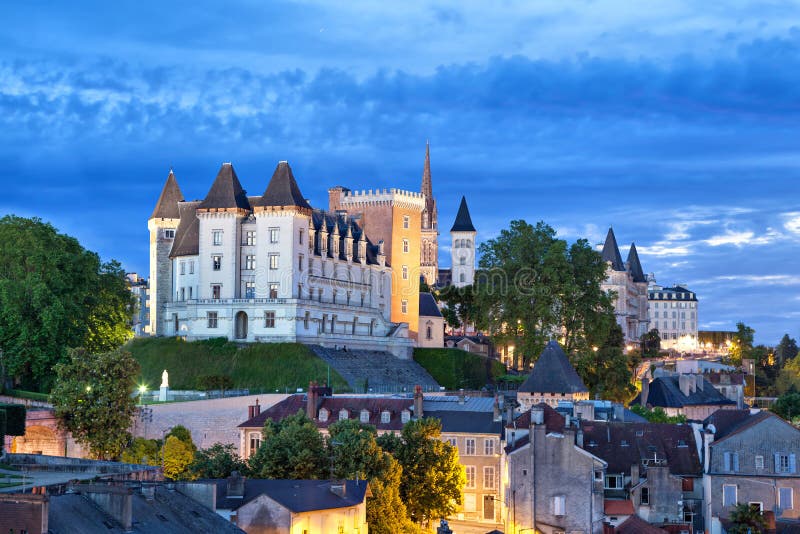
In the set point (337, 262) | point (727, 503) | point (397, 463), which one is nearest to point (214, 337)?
point (337, 262)

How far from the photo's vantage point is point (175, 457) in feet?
211

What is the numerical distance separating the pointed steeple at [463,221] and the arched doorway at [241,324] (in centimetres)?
8640

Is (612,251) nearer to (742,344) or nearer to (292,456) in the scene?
(742,344)

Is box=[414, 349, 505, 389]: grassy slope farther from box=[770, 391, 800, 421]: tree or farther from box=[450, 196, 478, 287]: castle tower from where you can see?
box=[450, 196, 478, 287]: castle tower

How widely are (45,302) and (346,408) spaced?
20.1 meters

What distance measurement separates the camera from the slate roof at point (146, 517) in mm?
33969

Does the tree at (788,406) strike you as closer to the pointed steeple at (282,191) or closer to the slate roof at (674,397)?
the slate roof at (674,397)

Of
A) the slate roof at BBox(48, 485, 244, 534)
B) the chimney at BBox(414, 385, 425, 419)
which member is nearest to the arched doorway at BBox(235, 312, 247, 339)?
the chimney at BBox(414, 385, 425, 419)

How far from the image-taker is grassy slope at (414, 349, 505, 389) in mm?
108875

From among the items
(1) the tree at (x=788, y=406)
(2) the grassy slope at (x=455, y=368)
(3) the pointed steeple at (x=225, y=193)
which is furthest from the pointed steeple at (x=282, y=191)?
(1) the tree at (x=788, y=406)

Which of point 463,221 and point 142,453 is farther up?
point 463,221

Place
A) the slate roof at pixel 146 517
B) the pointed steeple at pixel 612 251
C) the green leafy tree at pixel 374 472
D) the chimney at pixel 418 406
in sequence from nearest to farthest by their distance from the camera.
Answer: the slate roof at pixel 146 517 < the green leafy tree at pixel 374 472 < the chimney at pixel 418 406 < the pointed steeple at pixel 612 251

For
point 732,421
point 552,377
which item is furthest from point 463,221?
point 732,421

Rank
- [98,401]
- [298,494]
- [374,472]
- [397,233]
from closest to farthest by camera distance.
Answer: [298,494]
[374,472]
[98,401]
[397,233]
